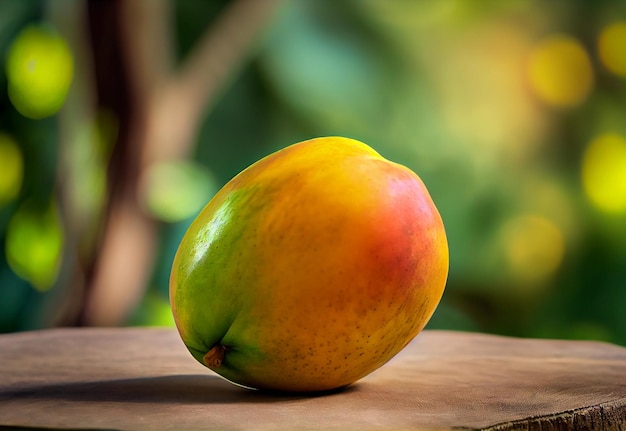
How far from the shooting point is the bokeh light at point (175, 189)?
1761 mm

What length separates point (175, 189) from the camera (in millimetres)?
1864

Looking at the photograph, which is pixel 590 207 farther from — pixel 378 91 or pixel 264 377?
pixel 264 377

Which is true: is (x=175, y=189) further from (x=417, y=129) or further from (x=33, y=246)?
(x=417, y=129)

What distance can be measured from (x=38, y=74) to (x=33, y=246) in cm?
39

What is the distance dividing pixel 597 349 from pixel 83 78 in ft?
4.84

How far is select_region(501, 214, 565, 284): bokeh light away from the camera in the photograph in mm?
1963

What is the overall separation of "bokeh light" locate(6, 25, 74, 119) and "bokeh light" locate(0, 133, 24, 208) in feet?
0.26

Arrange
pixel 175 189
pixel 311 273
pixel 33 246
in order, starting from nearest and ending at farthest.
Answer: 1. pixel 311 273
2. pixel 175 189
3. pixel 33 246

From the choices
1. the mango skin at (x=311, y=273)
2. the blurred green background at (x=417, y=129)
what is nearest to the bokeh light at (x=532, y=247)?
the blurred green background at (x=417, y=129)

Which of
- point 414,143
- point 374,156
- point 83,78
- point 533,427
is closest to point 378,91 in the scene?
point 414,143

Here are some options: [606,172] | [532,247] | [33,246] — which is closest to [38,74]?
[33,246]

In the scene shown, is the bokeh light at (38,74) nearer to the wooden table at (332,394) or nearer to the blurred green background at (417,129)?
the blurred green background at (417,129)

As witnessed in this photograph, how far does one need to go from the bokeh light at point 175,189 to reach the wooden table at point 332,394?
88 cm

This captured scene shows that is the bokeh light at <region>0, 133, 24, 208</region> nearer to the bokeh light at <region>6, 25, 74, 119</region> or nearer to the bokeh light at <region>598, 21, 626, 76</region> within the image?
the bokeh light at <region>6, 25, 74, 119</region>
